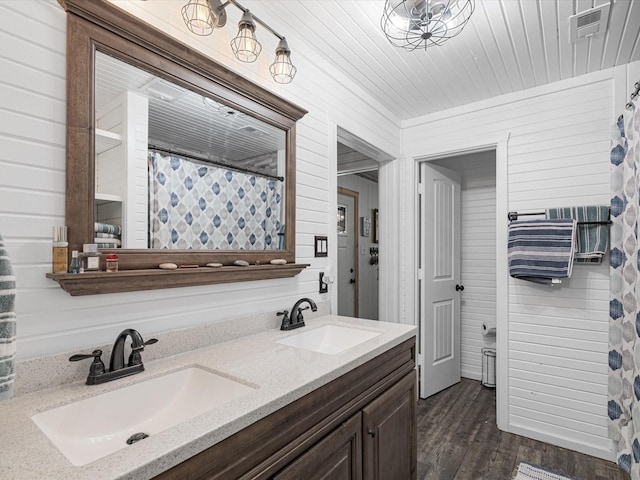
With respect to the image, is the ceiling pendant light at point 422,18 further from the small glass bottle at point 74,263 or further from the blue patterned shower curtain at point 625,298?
the small glass bottle at point 74,263

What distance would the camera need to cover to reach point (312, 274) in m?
2.14

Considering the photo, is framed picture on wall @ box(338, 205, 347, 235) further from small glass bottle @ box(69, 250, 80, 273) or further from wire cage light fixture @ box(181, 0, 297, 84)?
small glass bottle @ box(69, 250, 80, 273)

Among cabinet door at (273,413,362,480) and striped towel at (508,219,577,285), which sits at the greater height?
striped towel at (508,219,577,285)

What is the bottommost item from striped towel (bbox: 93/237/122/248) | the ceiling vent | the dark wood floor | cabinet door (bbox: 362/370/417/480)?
the dark wood floor

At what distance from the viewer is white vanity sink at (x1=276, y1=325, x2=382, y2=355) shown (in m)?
1.75

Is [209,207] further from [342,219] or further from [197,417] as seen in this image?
[342,219]

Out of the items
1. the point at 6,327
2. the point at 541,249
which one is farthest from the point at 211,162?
the point at 541,249

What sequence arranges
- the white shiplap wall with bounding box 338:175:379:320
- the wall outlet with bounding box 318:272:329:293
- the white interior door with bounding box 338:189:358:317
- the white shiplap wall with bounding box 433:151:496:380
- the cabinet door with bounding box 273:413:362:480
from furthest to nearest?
the white shiplap wall with bounding box 338:175:379:320 → the white interior door with bounding box 338:189:358:317 → the white shiplap wall with bounding box 433:151:496:380 → the wall outlet with bounding box 318:272:329:293 → the cabinet door with bounding box 273:413:362:480

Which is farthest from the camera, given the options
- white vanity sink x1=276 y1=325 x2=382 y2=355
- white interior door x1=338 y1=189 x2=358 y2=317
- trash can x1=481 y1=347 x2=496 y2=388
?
white interior door x1=338 y1=189 x2=358 y2=317

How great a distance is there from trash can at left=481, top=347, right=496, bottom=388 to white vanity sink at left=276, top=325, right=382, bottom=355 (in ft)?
7.29

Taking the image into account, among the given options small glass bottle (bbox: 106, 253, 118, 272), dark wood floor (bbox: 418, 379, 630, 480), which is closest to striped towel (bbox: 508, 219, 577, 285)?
dark wood floor (bbox: 418, 379, 630, 480)

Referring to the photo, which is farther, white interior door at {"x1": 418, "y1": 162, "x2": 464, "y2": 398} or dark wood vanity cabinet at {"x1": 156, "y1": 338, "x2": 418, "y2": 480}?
white interior door at {"x1": 418, "y1": 162, "x2": 464, "y2": 398}

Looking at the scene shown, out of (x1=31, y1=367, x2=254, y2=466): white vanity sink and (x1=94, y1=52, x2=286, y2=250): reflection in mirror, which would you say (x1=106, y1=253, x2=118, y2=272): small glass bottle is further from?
(x1=31, y1=367, x2=254, y2=466): white vanity sink

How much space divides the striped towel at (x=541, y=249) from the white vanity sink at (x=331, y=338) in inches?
55.3
